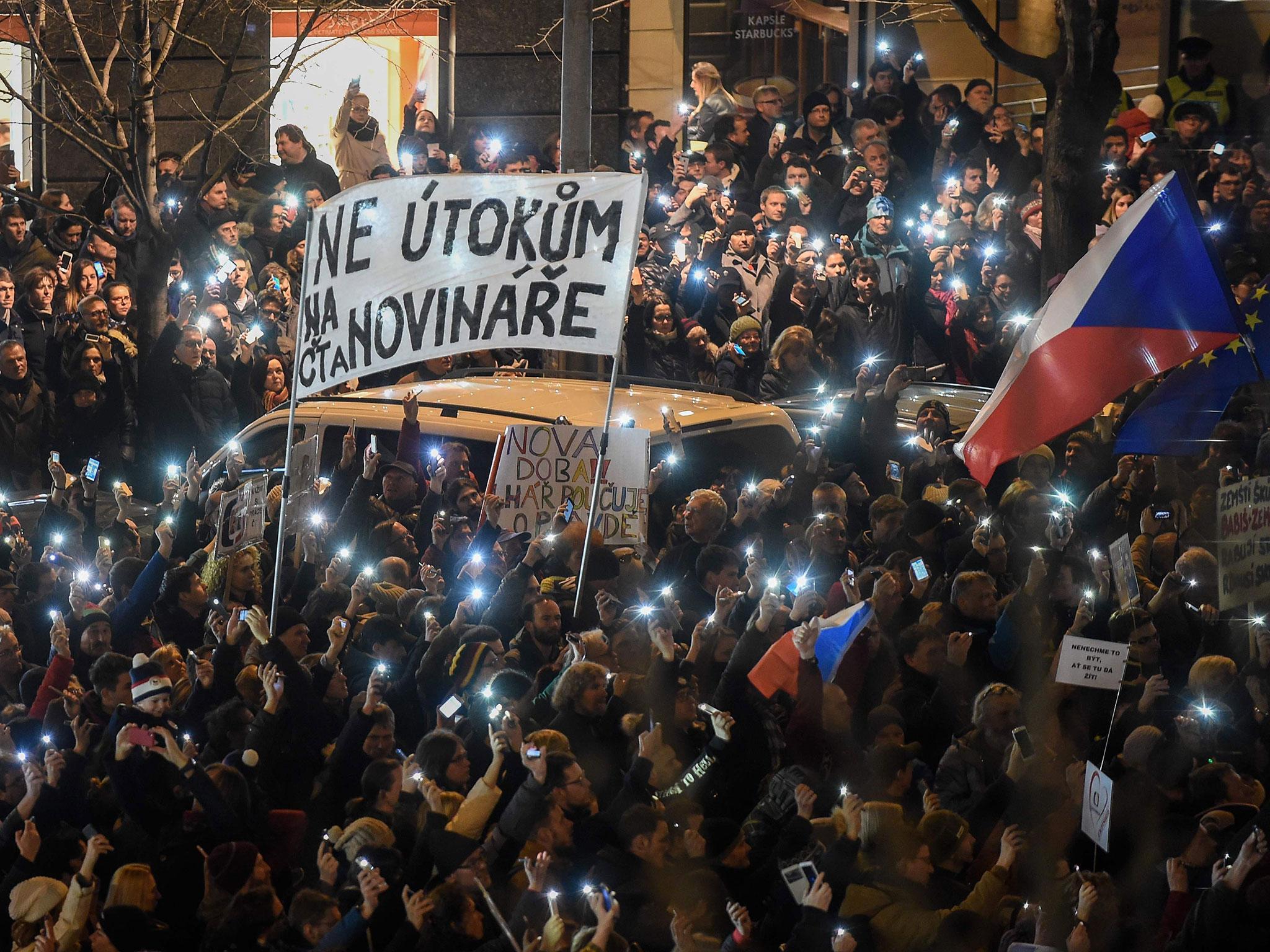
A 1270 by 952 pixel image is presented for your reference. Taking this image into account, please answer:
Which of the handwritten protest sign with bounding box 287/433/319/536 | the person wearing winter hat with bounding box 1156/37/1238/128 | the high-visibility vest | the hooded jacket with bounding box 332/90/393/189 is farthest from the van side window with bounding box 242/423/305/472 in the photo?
the person wearing winter hat with bounding box 1156/37/1238/128

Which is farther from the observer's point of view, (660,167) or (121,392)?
(660,167)

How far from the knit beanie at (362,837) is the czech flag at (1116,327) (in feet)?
9.60

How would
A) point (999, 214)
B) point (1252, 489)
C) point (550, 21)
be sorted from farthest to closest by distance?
1. point (550, 21)
2. point (999, 214)
3. point (1252, 489)

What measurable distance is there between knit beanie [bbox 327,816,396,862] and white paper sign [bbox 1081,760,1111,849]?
94.2 inches

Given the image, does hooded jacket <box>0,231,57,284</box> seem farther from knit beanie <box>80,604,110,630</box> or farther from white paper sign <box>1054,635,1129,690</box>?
white paper sign <box>1054,635,1129,690</box>

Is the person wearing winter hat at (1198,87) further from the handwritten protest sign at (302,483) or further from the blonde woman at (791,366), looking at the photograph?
the handwritten protest sign at (302,483)

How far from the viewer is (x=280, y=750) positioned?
8.02m

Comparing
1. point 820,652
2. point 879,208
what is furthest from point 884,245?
point 820,652

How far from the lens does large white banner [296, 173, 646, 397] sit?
350 inches

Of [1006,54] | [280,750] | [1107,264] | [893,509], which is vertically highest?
[1006,54]

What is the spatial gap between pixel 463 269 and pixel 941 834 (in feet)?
11.0


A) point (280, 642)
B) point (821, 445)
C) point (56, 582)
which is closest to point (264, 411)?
point (56, 582)

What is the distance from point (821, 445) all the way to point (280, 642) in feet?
11.2

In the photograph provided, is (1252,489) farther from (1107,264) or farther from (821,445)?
(821,445)
